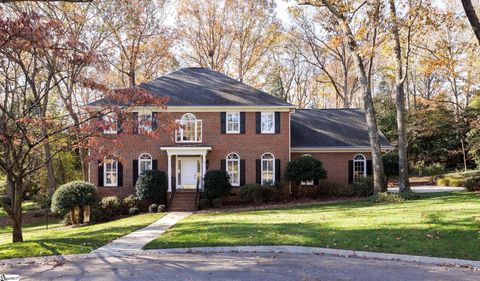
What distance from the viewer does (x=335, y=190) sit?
23266mm

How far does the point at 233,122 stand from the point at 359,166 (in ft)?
25.5

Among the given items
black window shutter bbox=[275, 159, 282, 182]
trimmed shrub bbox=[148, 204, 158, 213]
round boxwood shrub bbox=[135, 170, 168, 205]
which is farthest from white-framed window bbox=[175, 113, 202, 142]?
black window shutter bbox=[275, 159, 282, 182]

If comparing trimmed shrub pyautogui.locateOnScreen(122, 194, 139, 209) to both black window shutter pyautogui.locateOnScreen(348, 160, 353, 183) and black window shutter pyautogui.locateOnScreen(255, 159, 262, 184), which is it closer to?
black window shutter pyautogui.locateOnScreen(255, 159, 262, 184)

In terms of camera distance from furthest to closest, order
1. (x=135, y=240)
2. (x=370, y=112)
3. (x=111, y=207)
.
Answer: (x=111, y=207) → (x=370, y=112) → (x=135, y=240)

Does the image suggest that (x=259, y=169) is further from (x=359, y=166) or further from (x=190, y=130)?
(x=359, y=166)

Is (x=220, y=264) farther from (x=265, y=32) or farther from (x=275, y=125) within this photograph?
(x=265, y=32)

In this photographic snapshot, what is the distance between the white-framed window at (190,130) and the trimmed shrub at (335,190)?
732 cm

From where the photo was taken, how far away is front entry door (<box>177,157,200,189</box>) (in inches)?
922

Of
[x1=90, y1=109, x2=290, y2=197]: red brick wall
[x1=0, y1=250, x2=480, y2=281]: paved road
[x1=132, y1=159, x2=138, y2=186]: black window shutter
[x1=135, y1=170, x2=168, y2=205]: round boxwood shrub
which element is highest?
[x1=90, y1=109, x2=290, y2=197]: red brick wall

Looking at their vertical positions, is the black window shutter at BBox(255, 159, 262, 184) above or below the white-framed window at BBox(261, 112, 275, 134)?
below

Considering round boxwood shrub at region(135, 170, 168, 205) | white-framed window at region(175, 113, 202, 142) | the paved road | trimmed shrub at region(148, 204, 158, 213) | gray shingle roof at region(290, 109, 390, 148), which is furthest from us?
gray shingle roof at region(290, 109, 390, 148)

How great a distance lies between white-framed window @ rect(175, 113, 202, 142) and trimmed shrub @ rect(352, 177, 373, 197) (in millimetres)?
8822

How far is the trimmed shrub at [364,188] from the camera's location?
A: 22.6 m

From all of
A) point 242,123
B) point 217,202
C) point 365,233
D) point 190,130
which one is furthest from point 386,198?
point 190,130
